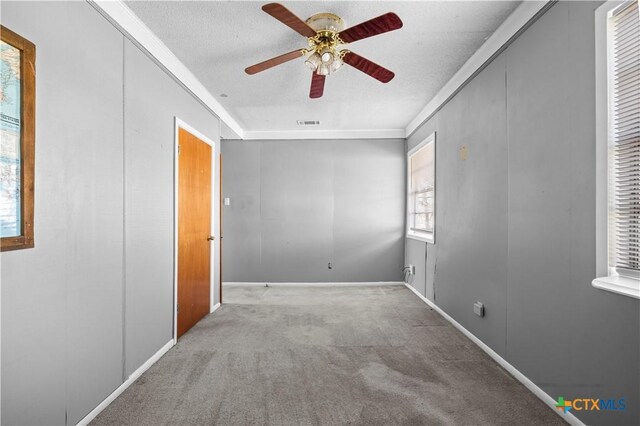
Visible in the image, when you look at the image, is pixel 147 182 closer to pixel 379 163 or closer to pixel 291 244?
pixel 291 244

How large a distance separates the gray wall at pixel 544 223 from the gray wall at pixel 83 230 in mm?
2828

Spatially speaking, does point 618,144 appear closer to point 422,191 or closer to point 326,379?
point 326,379

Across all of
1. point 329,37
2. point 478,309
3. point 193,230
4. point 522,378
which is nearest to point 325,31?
point 329,37

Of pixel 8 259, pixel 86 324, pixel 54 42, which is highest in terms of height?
pixel 54 42

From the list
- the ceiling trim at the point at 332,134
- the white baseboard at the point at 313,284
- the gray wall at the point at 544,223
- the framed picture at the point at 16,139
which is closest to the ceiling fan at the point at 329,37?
the gray wall at the point at 544,223

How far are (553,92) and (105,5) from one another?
2898 millimetres

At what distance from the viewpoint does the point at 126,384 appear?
2.35m

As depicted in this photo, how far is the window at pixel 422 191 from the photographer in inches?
180

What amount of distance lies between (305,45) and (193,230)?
2208 millimetres

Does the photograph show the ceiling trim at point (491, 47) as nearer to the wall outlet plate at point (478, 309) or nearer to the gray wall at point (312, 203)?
the gray wall at point (312, 203)

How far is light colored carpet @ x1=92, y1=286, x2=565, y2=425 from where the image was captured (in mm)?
2018

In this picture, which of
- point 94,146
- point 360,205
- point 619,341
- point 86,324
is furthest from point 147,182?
point 360,205

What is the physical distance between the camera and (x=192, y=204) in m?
3.61

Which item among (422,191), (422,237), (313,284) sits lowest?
(313,284)
